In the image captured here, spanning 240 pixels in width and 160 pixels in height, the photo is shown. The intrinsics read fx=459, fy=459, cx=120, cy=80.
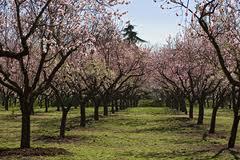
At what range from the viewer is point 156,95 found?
135 m

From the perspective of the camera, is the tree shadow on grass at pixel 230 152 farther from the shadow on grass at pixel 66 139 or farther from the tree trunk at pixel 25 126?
the shadow on grass at pixel 66 139

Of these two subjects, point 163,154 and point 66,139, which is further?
point 66,139

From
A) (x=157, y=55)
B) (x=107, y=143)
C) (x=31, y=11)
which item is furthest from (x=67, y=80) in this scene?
(x=157, y=55)

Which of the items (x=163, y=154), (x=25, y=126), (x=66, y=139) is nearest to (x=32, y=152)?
(x=25, y=126)

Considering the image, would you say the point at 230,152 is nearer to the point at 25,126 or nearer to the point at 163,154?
the point at 163,154

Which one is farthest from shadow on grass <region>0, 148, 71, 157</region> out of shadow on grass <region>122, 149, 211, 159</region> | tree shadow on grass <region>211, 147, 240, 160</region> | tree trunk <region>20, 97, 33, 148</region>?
tree shadow on grass <region>211, 147, 240, 160</region>

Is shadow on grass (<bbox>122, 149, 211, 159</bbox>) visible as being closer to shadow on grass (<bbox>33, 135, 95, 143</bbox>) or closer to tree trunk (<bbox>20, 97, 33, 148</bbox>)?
tree trunk (<bbox>20, 97, 33, 148</bbox>)

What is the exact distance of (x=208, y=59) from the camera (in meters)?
32.4

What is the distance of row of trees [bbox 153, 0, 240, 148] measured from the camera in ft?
62.9

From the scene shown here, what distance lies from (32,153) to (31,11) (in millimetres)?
8001

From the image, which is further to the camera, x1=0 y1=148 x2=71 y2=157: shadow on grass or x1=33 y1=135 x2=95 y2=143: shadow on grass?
x1=33 y1=135 x2=95 y2=143: shadow on grass

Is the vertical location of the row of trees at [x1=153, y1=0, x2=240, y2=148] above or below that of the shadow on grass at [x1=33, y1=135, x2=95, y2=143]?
above

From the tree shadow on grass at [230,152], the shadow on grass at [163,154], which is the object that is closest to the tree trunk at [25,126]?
the shadow on grass at [163,154]

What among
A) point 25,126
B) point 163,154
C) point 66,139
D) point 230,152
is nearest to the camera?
point 25,126
